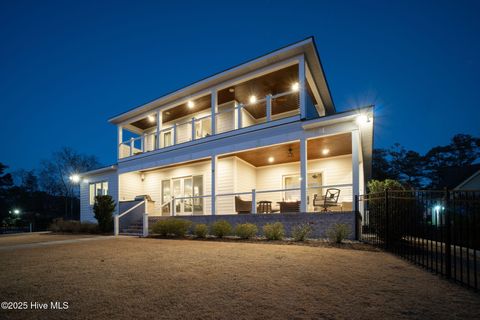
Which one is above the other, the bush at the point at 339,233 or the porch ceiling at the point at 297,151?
the porch ceiling at the point at 297,151

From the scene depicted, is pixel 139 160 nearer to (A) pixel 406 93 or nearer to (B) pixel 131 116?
(B) pixel 131 116

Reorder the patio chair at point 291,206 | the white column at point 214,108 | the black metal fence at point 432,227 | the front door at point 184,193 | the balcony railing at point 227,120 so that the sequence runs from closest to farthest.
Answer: the black metal fence at point 432,227
the patio chair at point 291,206
the white column at point 214,108
the balcony railing at point 227,120
the front door at point 184,193

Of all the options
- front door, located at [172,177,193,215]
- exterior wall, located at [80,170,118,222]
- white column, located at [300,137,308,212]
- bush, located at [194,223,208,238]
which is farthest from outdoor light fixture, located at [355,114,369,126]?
exterior wall, located at [80,170,118,222]

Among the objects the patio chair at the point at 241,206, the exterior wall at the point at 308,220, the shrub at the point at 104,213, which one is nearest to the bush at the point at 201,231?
the exterior wall at the point at 308,220

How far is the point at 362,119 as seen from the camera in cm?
882

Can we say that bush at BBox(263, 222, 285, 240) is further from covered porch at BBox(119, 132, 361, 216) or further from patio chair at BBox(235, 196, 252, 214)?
patio chair at BBox(235, 196, 252, 214)

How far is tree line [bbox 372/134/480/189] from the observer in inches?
1421

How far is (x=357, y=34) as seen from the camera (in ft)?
587

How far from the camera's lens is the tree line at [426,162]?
3609cm

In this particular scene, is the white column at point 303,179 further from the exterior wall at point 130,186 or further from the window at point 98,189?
the window at point 98,189

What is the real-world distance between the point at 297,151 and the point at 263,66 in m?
4.41

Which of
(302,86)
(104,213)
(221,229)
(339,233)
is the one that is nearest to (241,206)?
(221,229)

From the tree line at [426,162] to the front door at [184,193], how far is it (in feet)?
102

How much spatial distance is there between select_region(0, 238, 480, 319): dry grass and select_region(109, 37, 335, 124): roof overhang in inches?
315
